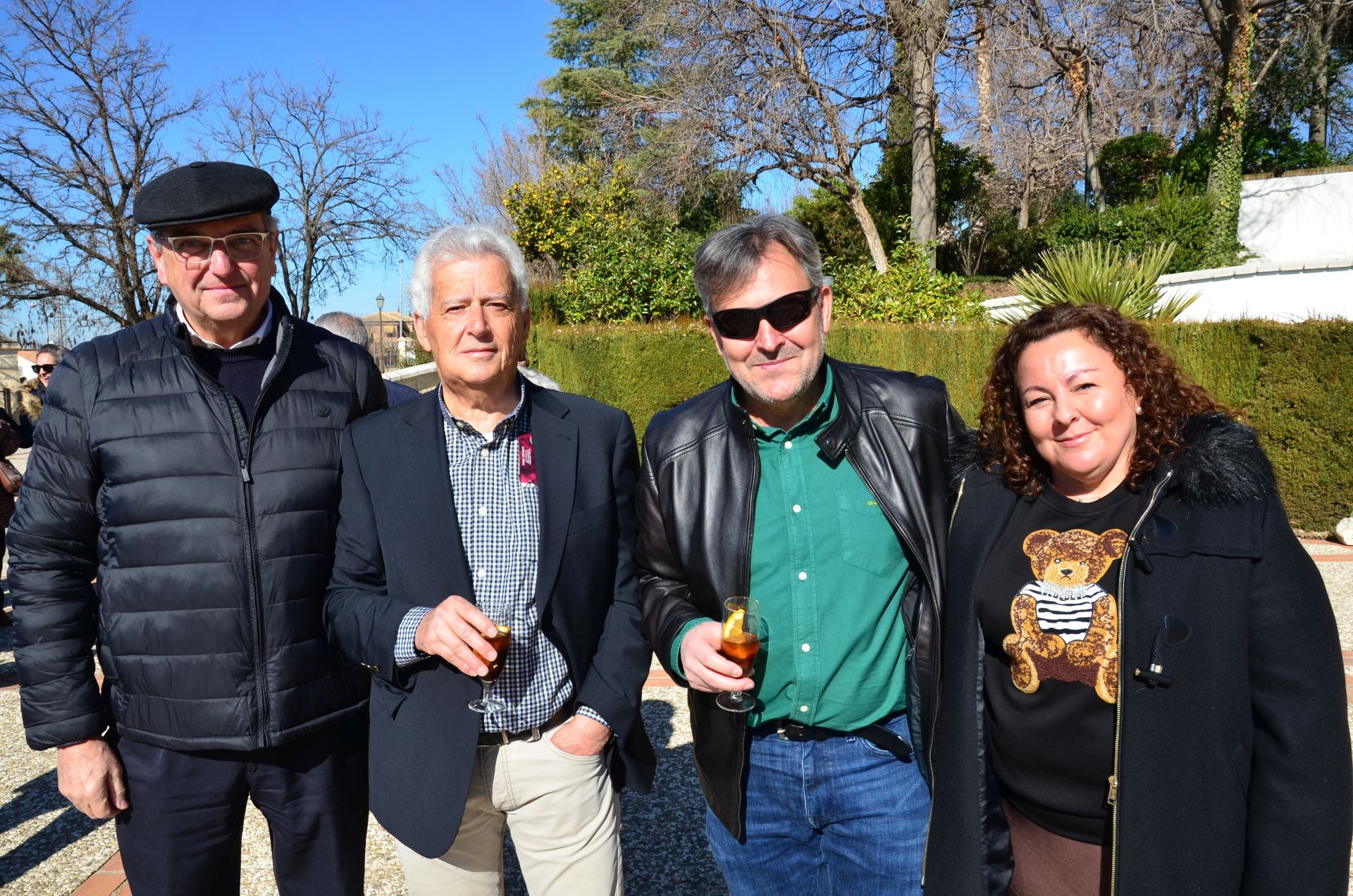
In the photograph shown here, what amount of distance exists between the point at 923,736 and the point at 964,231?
921 inches

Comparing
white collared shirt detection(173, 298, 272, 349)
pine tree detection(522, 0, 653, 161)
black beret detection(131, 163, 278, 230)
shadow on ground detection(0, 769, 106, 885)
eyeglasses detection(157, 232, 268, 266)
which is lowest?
shadow on ground detection(0, 769, 106, 885)

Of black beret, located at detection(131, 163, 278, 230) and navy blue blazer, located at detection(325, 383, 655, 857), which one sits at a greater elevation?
black beret, located at detection(131, 163, 278, 230)

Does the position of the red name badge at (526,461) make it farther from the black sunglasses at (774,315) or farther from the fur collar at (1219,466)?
the fur collar at (1219,466)

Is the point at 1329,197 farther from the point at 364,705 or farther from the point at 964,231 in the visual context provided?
the point at 364,705

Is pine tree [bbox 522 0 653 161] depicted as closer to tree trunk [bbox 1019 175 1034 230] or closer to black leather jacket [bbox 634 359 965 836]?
tree trunk [bbox 1019 175 1034 230]

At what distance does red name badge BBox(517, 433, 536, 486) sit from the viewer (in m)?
2.21

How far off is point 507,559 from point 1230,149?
19796mm

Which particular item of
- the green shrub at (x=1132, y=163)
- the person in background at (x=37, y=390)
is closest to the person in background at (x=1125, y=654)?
the person in background at (x=37, y=390)

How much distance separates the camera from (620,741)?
219 centimetres

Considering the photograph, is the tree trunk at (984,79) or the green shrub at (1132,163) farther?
the green shrub at (1132,163)

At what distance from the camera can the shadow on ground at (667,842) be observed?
11.5 ft

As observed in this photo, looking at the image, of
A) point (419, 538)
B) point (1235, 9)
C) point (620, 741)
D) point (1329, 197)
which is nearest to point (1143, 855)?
point (620, 741)

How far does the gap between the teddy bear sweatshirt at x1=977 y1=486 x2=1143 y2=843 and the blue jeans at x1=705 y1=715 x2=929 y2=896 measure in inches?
10.0

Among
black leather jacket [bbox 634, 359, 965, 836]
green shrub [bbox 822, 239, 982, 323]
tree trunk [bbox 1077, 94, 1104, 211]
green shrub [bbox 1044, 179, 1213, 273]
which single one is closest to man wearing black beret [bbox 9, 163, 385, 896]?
black leather jacket [bbox 634, 359, 965, 836]
